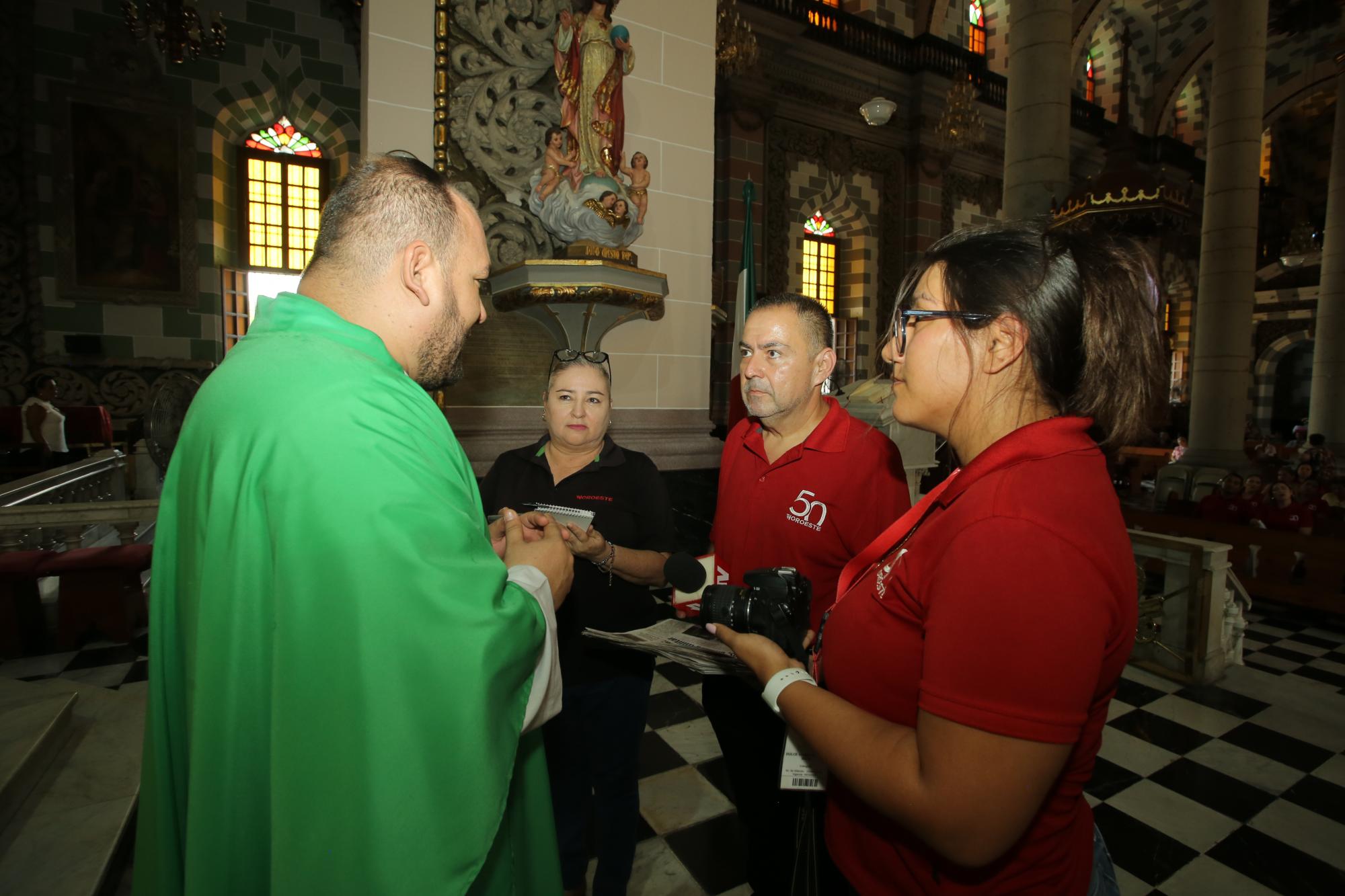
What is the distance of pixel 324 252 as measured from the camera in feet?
3.95

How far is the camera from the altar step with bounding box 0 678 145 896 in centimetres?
197

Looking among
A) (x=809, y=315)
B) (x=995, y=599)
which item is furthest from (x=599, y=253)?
(x=995, y=599)

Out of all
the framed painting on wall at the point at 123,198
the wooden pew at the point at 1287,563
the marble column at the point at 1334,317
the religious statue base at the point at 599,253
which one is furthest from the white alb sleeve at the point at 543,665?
the marble column at the point at 1334,317

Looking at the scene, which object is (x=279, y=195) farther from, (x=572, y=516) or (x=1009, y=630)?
(x=1009, y=630)

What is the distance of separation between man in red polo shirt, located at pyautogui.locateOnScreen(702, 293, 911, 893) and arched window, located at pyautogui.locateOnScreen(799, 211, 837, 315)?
37.7 ft

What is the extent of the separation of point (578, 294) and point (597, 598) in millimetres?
2243

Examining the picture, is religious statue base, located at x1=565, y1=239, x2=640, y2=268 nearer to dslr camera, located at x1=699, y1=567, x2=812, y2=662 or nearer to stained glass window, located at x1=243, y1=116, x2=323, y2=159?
dslr camera, located at x1=699, y1=567, x2=812, y2=662

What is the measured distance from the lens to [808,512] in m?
1.90

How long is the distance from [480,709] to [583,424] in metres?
1.24

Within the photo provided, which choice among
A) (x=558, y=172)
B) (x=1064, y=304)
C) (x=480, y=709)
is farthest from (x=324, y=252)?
(x=558, y=172)

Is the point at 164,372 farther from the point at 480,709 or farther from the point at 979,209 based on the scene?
the point at 979,209

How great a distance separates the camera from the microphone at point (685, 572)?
1.64 metres

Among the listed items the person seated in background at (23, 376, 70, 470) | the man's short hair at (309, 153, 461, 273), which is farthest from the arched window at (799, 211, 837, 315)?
the man's short hair at (309, 153, 461, 273)

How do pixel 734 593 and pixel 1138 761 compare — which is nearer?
pixel 734 593
